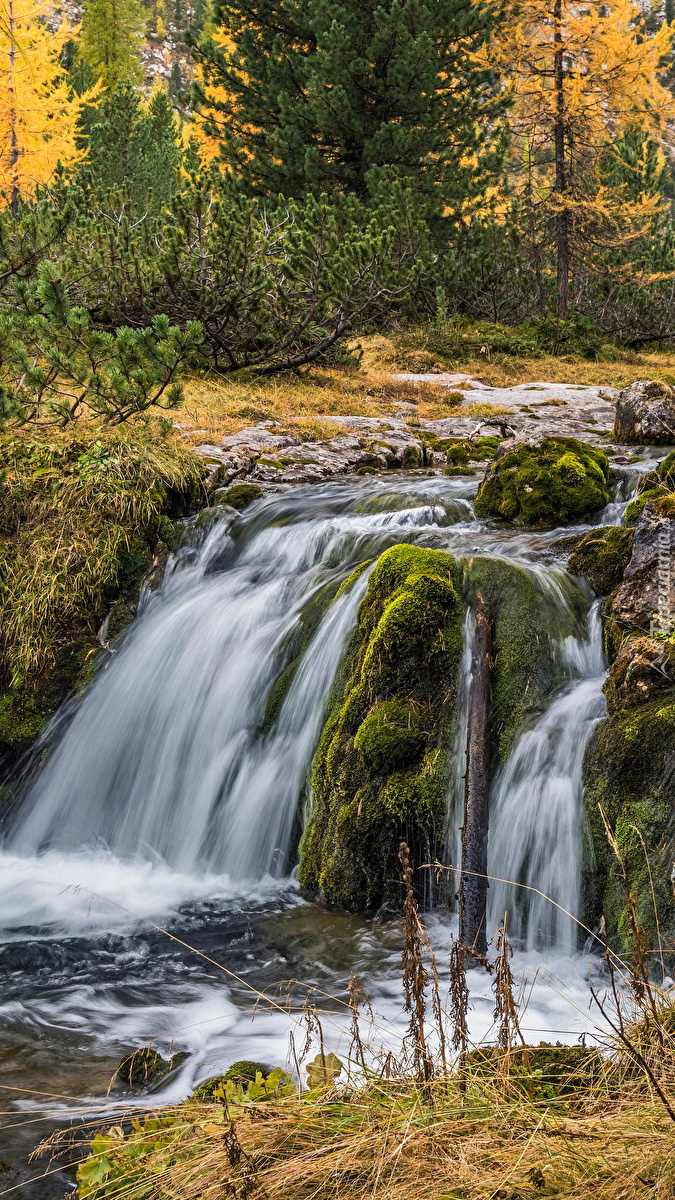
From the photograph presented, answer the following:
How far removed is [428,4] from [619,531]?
1397 centimetres

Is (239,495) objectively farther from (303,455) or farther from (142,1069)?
(142,1069)

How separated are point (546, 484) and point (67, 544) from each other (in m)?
3.96

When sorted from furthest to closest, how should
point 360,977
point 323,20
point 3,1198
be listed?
1. point 323,20
2. point 360,977
3. point 3,1198

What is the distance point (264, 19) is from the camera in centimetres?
1614

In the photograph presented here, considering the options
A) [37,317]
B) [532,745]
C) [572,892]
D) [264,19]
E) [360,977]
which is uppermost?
[264,19]

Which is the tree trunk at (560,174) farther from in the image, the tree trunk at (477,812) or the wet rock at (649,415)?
the tree trunk at (477,812)

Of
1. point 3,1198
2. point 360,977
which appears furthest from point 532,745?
point 3,1198

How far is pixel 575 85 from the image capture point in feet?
55.5

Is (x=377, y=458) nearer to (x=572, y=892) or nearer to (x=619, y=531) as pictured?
(x=619, y=531)

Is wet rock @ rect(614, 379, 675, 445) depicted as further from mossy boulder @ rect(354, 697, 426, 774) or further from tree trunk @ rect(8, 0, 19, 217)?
tree trunk @ rect(8, 0, 19, 217)

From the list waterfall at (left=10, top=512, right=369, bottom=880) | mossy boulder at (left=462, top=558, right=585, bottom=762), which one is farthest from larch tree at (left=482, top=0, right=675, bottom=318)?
mossy boulder at (left=462, top=558, right=585, bottom=762)

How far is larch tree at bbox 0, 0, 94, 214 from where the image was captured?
56.9 ft

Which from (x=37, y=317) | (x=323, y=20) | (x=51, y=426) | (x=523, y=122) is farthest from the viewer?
(x=523, y=122)

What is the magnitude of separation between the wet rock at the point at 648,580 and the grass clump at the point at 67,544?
155 inches
